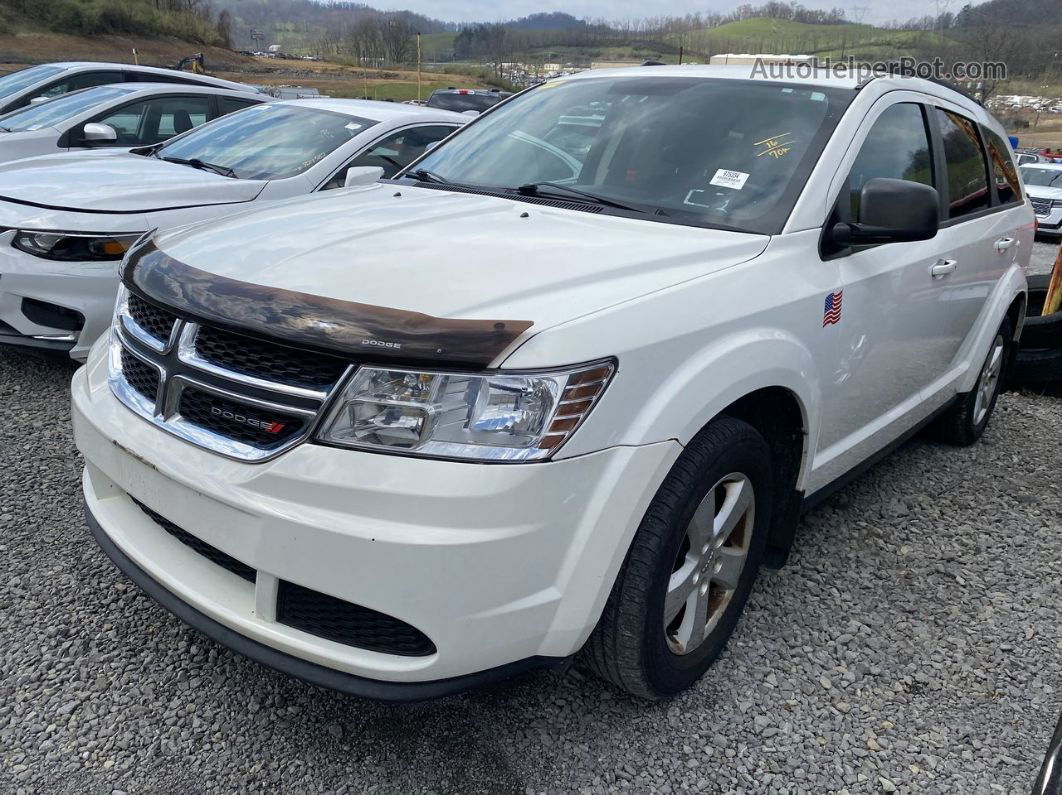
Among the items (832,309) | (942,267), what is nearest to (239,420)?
(832,309)

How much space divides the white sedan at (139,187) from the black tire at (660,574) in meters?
2.29

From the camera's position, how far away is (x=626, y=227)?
2.49 m

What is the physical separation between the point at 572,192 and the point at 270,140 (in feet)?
10.6

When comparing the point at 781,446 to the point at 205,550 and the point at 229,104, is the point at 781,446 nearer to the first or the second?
the point at 205,550

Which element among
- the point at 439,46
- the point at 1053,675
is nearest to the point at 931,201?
the point at 1053,675

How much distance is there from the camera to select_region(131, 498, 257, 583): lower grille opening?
77.7 inches

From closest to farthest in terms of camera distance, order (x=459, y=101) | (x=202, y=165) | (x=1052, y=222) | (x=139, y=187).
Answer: (x=139, y=187), (x=202, y=165), (x=459, y=101), (x=1052, y=222)

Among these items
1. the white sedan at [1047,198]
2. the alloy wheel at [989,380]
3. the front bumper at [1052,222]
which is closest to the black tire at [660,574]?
the alloy wheel at [989,380]

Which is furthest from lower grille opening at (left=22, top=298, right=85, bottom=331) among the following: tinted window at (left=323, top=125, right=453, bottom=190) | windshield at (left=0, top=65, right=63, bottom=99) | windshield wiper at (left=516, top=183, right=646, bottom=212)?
windshield at (left=0, top=65, right=63, bottom=99)

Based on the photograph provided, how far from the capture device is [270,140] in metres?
5.37

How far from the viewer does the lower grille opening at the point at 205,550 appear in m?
1.97

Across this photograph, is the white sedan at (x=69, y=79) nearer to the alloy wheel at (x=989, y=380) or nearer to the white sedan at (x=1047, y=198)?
the alloy wheel at (x=989, y=380)

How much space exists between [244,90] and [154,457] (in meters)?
6.82

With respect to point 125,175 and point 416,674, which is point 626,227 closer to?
point 416,674
